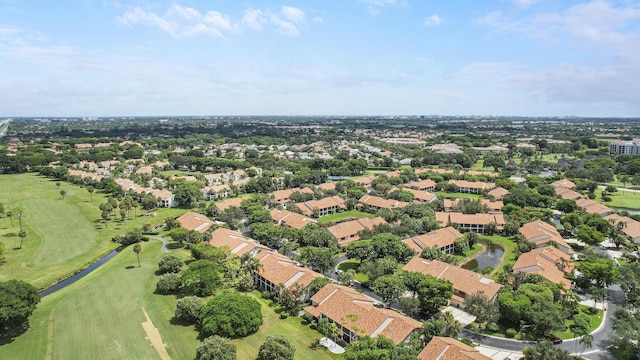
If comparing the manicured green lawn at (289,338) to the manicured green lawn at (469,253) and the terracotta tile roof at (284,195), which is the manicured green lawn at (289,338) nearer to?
the manicured green lawn at (469,253)

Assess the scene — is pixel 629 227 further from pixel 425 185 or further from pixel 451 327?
pixel 451 327

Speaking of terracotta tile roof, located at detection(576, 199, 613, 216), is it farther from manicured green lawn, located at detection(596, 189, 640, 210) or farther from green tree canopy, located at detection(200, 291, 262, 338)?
green tree canopy, located at detection(200, 291, 262, 338)

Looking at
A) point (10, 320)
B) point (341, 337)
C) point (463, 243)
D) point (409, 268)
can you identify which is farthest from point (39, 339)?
point (463, 243)

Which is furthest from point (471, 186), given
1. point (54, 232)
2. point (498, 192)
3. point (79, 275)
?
point (54, 232)

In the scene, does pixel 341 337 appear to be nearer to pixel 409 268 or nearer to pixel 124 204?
pixel 409 268

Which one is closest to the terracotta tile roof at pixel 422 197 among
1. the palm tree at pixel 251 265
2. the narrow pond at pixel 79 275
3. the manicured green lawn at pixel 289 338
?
the palm tree at pixel 251 265

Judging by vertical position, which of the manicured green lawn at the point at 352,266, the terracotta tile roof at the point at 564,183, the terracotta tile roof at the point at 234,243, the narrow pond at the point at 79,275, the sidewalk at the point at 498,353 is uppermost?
the terracotta tile roof at the point at 564,183
